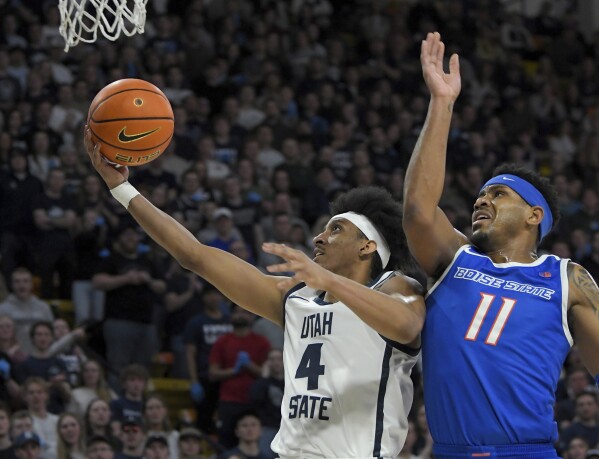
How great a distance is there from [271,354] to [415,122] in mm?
5750

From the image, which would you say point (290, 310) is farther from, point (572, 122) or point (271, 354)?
point (572, 122)

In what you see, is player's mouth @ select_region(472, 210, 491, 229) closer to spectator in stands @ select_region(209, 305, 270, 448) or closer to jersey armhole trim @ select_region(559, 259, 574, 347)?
jersey armhole trim @ select_region(559, 259, 574, 347)

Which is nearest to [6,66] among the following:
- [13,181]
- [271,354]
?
[13,181]

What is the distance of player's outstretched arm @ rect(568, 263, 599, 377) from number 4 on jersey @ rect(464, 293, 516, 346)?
0.26m

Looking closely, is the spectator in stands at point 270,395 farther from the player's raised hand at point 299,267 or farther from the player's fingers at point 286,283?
the player's raised hand at point 299,267

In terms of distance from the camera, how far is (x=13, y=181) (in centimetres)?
1137

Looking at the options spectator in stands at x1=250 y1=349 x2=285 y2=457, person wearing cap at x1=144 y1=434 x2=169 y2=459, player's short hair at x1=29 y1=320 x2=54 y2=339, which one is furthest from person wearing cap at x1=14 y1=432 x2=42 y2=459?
spectator in stands at x1=250 y1=349 x2=285 y2=457

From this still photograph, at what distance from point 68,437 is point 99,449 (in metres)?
0.41

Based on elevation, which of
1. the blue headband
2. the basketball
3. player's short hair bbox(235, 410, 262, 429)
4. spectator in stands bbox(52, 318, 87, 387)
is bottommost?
player's short hair bbox(235, 410, 262, 429)

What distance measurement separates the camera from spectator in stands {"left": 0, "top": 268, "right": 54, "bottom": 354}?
10.3 meters

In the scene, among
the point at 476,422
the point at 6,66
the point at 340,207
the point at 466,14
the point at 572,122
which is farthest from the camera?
the point at 466,14

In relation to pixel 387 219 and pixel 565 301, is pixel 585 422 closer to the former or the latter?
pixel 387 219

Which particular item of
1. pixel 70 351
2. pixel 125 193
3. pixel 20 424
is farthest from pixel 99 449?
pixel 125 193

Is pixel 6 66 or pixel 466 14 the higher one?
pixel 466 14
